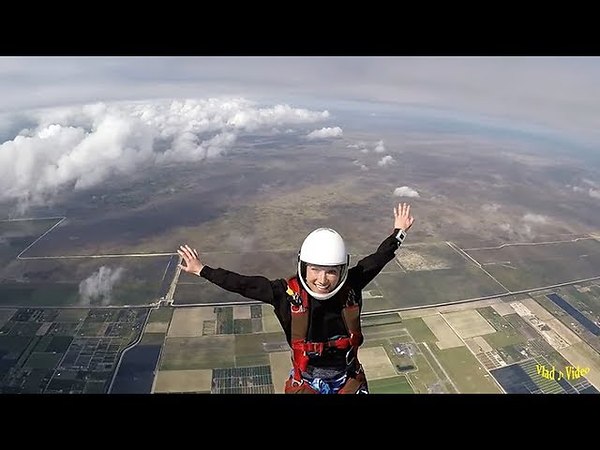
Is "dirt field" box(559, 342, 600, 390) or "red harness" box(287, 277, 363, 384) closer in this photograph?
"red harness" box(287, 277, 363, 384)

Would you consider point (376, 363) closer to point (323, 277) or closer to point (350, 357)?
point (350, 357)

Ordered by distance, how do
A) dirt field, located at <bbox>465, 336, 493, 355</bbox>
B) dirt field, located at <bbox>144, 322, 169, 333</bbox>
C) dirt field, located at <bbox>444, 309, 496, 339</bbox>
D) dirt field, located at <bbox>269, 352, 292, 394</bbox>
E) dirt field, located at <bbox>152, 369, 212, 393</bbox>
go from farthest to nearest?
dirt field, located at <bbox>444, 309, 496, 339</bbox> < dirt field, located at <bbox>144, 322, 169, 333</bbox> < dirt field, located at <bbox>465, 336, 493, 355</bbox> < dirt field, located at <bbox>152, 369, 212, 393</bbox> < dirt field, located at <bbox>269, 352, 292, 394</bbox>

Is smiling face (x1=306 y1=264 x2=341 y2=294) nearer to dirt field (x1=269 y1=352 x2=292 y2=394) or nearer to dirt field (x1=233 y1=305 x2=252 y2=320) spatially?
dirt field (x1=269 y1=352 x2=292 y2=394)

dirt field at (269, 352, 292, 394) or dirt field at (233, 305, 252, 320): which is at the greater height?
dirt field at (269, 352, 292, 394)

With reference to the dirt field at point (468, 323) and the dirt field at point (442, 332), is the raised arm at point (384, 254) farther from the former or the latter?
the dirt field at point (468, 323)

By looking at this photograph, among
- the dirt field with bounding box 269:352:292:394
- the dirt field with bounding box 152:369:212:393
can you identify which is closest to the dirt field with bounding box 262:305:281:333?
the dirt field with bounding box 269:352:292:394

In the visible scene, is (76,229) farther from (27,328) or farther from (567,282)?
(567,282)
